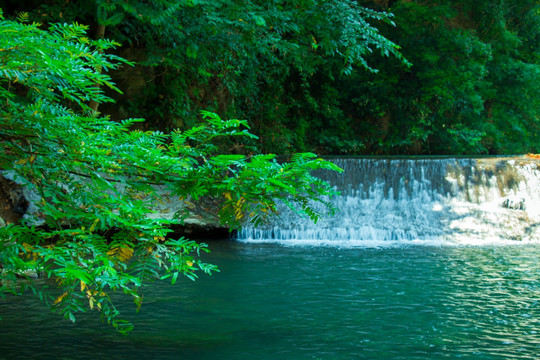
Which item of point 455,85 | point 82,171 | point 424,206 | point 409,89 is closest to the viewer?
point 82,171

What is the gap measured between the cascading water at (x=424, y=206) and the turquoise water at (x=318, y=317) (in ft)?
9.53

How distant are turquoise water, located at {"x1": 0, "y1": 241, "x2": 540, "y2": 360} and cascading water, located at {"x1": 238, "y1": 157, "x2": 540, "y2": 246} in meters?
2.91

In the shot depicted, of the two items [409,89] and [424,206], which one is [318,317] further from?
[409,89]

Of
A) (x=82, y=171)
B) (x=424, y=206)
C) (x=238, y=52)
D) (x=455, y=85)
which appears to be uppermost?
(x=455, y=85)

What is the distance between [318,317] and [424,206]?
7304 mm

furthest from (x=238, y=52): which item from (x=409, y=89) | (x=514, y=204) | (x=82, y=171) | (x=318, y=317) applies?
(x=409, y=89)

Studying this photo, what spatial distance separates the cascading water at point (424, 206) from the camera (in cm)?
1207

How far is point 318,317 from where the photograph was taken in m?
6.15

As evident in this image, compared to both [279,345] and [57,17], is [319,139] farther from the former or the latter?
[279,345]

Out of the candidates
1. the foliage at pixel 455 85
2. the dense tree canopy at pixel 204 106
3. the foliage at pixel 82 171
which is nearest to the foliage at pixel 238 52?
the dense tree canopy at pixel 204 106

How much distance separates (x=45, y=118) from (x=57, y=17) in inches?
302

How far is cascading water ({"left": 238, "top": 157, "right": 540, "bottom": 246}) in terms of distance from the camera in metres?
12.1

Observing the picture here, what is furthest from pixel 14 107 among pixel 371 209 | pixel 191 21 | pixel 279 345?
pixel 371 209

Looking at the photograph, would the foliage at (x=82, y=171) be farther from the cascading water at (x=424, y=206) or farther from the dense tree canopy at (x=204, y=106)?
the cascading water at (x=424, y=206)
